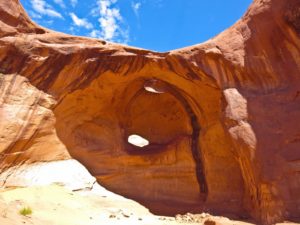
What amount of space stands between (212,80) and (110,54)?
3.47 metres

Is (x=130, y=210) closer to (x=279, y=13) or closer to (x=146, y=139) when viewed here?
(x=146, y=139)

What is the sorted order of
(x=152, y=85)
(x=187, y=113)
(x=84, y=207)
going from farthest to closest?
1. (x=152, y=85)
2. (x=187, y=113)
3. (x=84, y=207)

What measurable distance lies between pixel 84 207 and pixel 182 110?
17.3 feet

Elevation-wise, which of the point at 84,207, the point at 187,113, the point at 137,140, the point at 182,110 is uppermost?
the point at 182,110

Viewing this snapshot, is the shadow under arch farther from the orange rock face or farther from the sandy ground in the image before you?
the sandy ground

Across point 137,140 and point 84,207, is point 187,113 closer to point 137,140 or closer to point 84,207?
point 137,140

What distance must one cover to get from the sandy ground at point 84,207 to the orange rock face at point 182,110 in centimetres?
74

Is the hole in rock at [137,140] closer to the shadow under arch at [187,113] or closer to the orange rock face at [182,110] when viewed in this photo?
the shadow under arch at [187,113]

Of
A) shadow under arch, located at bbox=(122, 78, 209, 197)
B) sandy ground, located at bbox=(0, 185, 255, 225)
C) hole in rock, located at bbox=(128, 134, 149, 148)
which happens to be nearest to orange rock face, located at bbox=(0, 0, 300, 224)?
shadow under arch, located at bbox=(122, 78, 209, 197)

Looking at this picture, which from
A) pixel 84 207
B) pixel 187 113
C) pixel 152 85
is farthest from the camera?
pixel 152 85

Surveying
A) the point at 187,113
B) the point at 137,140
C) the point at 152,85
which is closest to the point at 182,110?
the point at 187,113

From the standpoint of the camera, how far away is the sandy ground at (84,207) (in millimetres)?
8241

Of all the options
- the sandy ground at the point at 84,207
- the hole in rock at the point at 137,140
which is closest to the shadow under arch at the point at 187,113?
the hole in rock at the point at 137,140

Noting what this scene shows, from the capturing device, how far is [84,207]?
30.9ft
